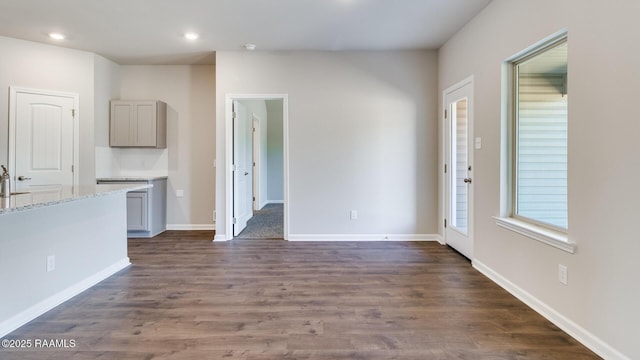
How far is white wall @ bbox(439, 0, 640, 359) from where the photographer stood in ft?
5.77

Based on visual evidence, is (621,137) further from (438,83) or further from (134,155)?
(134,155)

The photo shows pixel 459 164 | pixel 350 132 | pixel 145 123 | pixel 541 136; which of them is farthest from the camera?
pixel 145 123

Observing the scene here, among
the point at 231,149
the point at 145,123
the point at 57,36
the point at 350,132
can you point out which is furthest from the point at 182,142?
the point at 350,132

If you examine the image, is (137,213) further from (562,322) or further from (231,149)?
(562,322)

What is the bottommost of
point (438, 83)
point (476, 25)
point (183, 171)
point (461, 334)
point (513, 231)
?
point (461, 334)

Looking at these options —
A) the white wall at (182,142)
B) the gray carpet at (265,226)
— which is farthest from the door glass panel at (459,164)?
the white wall at (182,142)

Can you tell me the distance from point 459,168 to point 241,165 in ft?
10.5

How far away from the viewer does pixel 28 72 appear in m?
4.33

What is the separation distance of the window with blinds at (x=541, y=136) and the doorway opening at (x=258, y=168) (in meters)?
2.84

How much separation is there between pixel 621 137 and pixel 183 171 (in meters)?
5.32

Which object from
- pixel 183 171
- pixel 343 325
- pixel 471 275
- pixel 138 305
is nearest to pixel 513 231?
pixel 471 275

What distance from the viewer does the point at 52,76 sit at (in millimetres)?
4492

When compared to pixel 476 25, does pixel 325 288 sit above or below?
below

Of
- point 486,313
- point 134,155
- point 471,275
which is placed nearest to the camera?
point 486,313
